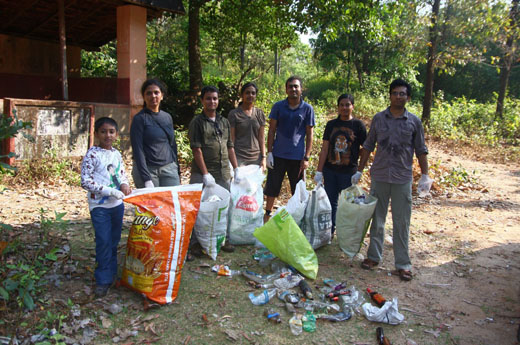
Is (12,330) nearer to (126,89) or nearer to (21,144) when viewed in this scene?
(21,144)

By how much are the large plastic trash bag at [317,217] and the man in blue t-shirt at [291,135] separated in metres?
0.48

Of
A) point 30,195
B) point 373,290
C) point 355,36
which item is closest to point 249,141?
point 373,290

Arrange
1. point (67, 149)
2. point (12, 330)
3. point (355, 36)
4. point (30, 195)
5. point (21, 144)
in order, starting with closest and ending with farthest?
point (12, 330) → point (30, 195) → point (21, 144) → point (67, 149) → point (355, 36)

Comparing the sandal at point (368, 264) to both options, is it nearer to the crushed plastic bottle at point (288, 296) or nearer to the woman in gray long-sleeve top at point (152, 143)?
the crushed plastic bottle at point (288, 296)

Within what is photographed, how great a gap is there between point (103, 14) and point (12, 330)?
23.7 feet

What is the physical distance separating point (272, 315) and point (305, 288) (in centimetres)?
47

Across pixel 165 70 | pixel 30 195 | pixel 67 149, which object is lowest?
pixel 30 195

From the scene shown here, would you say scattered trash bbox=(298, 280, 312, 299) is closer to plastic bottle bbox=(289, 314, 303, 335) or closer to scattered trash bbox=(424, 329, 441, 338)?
plastic bottle bbox=(289, 314, 303, 335)

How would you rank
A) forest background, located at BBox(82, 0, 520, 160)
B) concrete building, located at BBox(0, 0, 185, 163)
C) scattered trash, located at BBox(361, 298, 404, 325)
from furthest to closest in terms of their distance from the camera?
forest background, located at BBox(82, 0, 520, 160)
concrete building, located at BBox(0, 0, 185, 163)
scattered trash, located at BBox(361, 298, 404, 325)

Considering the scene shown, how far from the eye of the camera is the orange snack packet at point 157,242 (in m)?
2.69

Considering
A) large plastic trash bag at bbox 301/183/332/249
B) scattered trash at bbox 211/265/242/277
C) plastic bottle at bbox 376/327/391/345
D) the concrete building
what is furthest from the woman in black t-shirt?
Result: the concrete building

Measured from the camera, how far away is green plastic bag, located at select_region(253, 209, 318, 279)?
330cm

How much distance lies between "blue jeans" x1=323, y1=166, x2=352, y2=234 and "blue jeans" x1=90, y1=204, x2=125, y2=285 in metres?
2.17

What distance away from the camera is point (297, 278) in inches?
127
